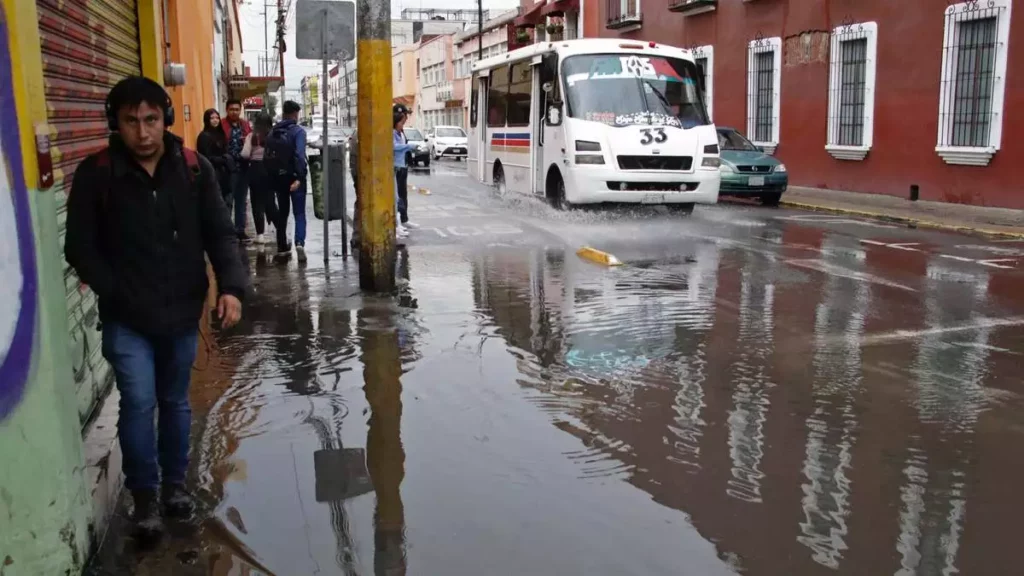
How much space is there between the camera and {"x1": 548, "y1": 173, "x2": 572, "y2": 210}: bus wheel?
51.5ft

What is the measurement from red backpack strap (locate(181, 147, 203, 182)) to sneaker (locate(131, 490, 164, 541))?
1.24 m

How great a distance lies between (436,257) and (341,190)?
1340 mm

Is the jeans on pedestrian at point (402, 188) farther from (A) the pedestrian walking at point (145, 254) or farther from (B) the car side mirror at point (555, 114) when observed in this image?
(A) the pedestrian walking at point (145, 254)

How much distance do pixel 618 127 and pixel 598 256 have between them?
432cm

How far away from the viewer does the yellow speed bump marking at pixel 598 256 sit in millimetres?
10914

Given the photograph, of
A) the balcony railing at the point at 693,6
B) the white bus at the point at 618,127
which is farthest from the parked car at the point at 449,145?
the white bus at the point at 618,127

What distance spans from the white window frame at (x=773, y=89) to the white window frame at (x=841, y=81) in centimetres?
208

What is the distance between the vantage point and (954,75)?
60.6 ft

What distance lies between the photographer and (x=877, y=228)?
50.8ft

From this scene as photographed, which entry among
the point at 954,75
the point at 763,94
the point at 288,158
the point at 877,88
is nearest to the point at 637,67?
the point at 288,158

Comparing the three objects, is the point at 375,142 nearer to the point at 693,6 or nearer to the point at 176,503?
the point at 176,503

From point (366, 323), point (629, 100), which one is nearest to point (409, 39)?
point (629, 100)

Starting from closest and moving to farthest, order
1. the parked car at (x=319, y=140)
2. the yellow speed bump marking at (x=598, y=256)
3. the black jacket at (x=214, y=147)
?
the yellow speed bump marking at (x=598, y=256) < the black jacket at (x=214, y=147) < the parked car at (x=319, y=140)

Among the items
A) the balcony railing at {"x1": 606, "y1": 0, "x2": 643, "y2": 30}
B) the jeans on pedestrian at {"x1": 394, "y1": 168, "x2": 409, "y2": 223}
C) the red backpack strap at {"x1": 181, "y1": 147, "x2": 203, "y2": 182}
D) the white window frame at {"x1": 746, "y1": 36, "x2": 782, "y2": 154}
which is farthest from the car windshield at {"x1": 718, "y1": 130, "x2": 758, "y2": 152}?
the red backpack strap at {"x1": 181, "y1": 147, "x2": 203, "y2": 182}
